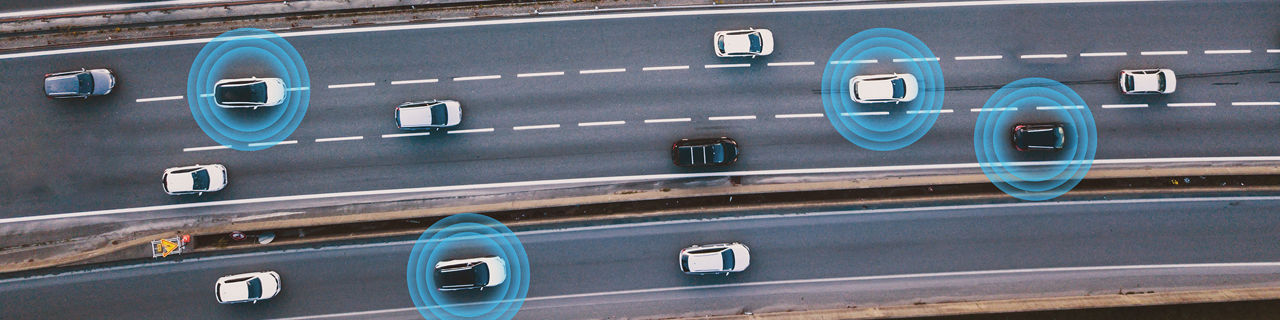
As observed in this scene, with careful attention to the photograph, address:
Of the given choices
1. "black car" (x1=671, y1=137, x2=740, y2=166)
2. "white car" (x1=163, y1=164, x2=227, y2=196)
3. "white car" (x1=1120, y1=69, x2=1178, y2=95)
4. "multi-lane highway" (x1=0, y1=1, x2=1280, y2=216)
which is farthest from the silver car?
"white car" (x1=1120, y1=69, x2=1178, y2=95)

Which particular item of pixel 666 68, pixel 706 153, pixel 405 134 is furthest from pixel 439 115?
pixel 706 153

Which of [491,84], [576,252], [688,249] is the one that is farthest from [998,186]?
[491,84]

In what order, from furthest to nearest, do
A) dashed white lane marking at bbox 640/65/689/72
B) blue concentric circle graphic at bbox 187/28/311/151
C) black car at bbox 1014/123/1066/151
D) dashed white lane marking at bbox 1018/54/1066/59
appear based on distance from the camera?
dashed white lane marking at bbox 1018/54/1066/59 < dashed white lane marking at bbox 640/65/689/72 < blue concentric circle graphic at bbox 187/28/311/151 < black car at bbox 1014/123/1066/151

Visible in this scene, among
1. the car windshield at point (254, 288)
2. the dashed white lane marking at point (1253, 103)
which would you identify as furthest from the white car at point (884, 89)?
the car windshield at point (254, 288)

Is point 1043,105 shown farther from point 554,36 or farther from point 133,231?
point 133,231

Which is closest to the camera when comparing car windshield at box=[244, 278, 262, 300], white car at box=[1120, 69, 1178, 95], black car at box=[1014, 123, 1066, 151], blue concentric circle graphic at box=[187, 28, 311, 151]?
car windshield at box=[244, 278, 262, 300]

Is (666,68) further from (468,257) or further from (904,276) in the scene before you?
(904,276)

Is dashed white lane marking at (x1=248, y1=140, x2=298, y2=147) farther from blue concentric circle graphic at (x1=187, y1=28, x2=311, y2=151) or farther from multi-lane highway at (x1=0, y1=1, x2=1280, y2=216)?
multi-lane highway at (x1=0, y1=1, x2=1280, y2=216)
